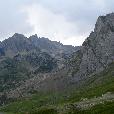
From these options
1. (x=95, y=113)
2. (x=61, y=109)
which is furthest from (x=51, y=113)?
(x=95, y=113)

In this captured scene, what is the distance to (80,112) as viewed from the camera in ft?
321

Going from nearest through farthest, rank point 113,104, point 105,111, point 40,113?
point 105,111
point 113,104
point 40,113

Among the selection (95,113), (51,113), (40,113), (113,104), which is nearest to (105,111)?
(95,113)

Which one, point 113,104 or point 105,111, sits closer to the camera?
point 105,111

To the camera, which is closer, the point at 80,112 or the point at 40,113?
the point at 80,112

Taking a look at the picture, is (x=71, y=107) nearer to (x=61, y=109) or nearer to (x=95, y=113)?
(x=61, y=109)

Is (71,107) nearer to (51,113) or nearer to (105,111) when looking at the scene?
(51,113)

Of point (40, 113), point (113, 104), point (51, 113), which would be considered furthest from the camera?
point (40, 113)

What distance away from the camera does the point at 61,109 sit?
356 ft

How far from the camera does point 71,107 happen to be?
109 m

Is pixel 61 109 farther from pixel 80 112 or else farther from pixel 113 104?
pixel 113 104

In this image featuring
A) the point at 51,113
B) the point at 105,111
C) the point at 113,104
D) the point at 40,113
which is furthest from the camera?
the point at 40,113

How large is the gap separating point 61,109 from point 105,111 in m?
24.1

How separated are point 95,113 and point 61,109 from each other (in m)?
21.0
